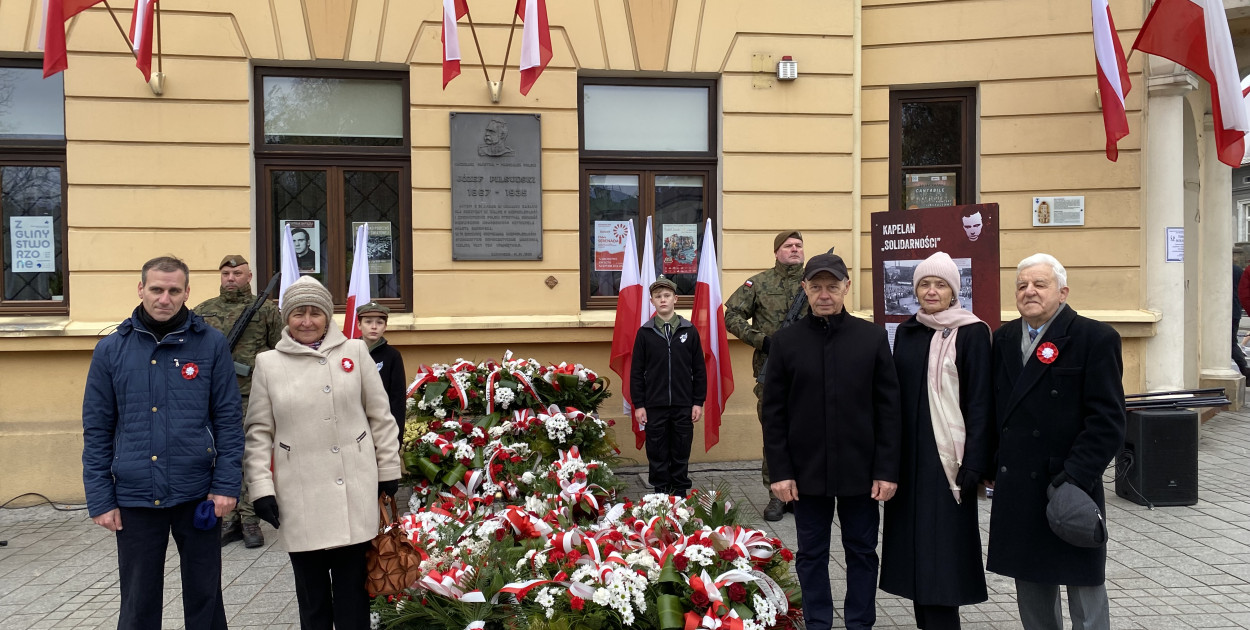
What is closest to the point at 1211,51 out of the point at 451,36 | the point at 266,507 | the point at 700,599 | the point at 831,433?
the point at 831,433

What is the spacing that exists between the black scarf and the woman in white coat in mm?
450

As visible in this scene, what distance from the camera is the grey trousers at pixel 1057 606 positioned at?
3514mm

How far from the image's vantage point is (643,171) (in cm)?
838

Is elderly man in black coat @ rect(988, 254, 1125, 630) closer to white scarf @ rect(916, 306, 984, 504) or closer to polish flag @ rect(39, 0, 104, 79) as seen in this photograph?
white scarf @ rect(916, 306, 984, 504)

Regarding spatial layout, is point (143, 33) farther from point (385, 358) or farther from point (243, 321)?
point (385, 358)

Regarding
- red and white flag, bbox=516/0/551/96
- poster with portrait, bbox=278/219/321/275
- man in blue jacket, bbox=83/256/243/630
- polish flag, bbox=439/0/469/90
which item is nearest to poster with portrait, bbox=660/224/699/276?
red and white flag, bbox=516/0/551/96

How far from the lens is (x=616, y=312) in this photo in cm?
776

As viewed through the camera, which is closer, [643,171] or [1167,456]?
[1167,456]

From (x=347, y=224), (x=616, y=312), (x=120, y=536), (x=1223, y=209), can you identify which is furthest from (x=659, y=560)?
(x=1223, y=209)

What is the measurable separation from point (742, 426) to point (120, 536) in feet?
18.6

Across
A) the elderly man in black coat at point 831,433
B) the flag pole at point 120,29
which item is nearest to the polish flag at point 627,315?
the elderly man in black coat at point 831,433

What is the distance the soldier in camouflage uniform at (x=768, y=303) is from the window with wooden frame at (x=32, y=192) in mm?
5957

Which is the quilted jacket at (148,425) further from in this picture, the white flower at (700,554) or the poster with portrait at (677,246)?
the poster with portrait at (677,246)

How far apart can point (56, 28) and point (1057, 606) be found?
7.60m
